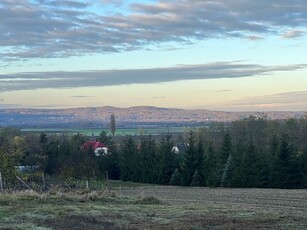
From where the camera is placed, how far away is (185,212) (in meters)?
19.9

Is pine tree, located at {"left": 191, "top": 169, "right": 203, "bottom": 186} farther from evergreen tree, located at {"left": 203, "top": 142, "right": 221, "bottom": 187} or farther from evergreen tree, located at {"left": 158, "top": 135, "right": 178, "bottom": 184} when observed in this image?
evergreen tree, located at {"left": 158, "top": 135, "right": 178, "bottom": 184}

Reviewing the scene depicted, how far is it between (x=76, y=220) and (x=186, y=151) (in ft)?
150

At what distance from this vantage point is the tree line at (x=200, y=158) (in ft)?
180

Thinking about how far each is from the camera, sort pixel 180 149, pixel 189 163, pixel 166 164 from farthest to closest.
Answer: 1. pixel 180 149
2. pixel 166 164
3. pixel 189 163

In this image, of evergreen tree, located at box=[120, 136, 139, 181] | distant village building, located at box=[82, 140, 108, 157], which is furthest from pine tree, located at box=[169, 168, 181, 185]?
distant village building, located at box=[82, 140, 108, 157]

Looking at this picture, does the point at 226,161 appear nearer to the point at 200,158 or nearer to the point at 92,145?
the point at 200,158

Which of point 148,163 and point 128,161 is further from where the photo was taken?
point 128,161

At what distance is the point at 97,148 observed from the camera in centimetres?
8406

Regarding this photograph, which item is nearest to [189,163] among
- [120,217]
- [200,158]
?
[200,158]

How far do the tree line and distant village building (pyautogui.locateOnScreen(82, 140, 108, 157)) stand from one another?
3.06 ft

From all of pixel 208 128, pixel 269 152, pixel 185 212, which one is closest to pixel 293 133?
pixel 269 152

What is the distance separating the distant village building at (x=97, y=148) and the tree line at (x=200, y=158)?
0.93 metres

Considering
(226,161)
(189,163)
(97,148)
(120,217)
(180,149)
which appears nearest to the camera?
(120,217)

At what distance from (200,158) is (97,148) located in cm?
2599
